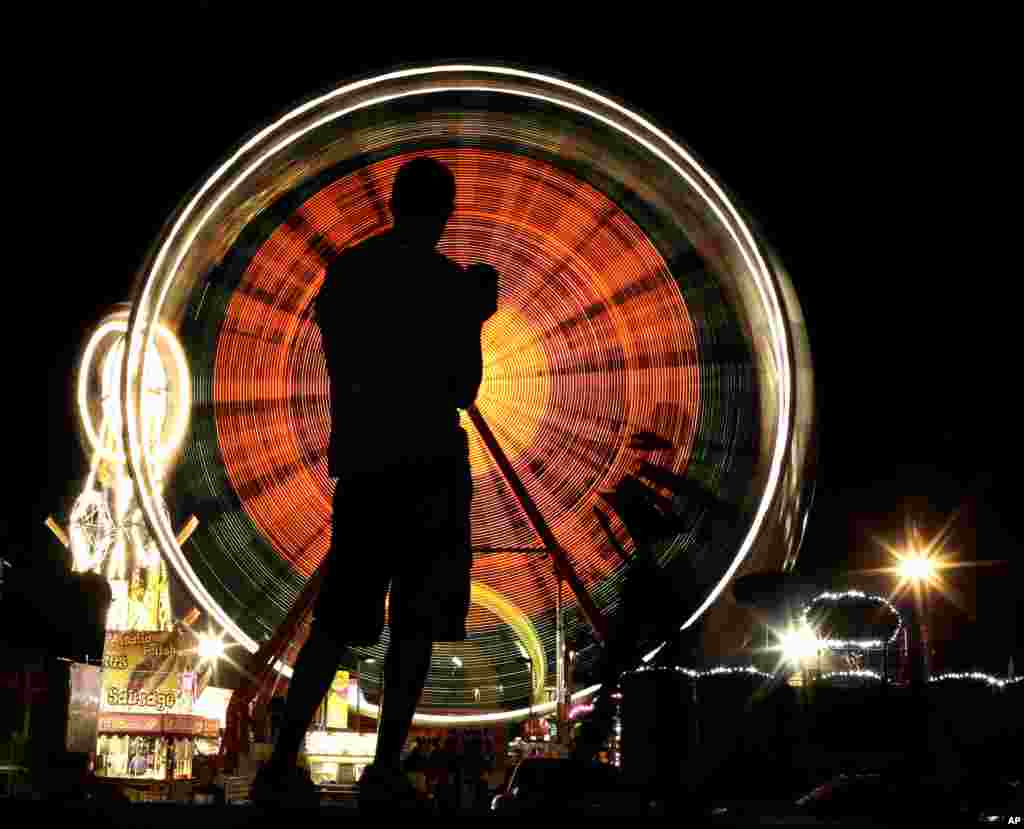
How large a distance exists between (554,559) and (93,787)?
6.56m

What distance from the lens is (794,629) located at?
896 cm

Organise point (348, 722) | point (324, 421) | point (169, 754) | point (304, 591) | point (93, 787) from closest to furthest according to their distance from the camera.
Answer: point (93, 787)
point (304, 591)
point (324, 421)
point (348, 722)
point (169, 754)

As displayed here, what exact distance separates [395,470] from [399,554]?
0.72ft

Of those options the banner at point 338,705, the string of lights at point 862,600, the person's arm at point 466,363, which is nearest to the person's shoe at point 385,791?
the person's arm at point 466,363

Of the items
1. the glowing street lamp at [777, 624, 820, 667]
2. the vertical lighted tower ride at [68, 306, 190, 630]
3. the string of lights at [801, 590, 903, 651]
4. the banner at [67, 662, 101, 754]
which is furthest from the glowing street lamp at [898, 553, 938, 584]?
the banner at [67, 662, 101, 754]

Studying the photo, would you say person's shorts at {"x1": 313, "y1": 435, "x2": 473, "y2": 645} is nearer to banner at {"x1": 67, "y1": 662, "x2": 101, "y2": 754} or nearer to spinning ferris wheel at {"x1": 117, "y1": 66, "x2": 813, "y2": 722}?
banner at {"x1": 67, "y1": 662, "x2": 101, "y2": 754}

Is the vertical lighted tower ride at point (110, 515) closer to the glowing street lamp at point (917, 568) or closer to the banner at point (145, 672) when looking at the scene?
the banner at point (145, 672)

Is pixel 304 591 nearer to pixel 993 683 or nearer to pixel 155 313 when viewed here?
pixel 155 313

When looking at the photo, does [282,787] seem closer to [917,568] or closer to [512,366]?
[512,366]

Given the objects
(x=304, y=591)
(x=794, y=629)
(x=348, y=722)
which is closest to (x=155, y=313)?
(x=304, y=591)

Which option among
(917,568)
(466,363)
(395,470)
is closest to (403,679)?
(395,470)

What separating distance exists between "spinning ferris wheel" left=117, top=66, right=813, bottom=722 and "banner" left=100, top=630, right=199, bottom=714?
752 cm

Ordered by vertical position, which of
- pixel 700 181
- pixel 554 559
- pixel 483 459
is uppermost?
pixel 700 181

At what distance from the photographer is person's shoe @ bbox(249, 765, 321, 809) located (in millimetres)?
3043
